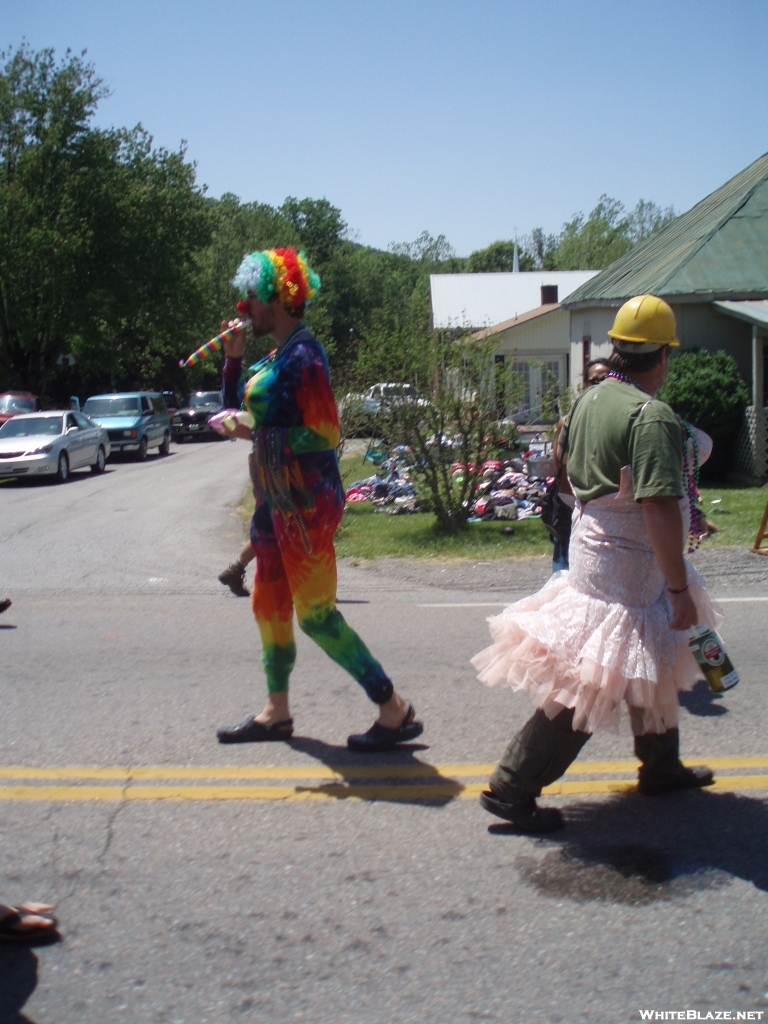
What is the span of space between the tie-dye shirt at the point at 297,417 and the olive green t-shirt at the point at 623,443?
110cm

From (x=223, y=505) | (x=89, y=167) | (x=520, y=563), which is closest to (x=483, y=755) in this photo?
(x=520, y=563)

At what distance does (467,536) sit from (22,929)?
29.7ft

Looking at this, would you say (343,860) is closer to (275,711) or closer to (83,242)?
(275,711)

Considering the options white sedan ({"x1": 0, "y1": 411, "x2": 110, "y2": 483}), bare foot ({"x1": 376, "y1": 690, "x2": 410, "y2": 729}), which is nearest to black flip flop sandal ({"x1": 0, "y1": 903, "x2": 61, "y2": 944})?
bare foot ({"x1": 376, "y1": 690, "x2": 410, "y2": 729})

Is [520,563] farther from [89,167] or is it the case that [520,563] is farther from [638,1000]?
[89,167]

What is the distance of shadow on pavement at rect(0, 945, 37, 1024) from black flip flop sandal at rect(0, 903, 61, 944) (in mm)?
38

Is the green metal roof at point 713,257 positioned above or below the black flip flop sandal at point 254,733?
above

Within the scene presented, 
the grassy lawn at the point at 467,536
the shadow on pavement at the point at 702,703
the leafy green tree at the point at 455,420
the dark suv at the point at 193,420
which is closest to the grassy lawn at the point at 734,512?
the grassy lawn at the point at 467,536

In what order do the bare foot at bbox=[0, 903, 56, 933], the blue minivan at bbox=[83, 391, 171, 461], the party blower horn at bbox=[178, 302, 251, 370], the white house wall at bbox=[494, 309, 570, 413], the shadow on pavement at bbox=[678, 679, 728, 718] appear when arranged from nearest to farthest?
the bare foot at bbox=[0, 903, 56, 933], the party blower horn at bbox=[178, 302, 251, 370], the shadow on pavement at bbox=[678, 679, 728, 718], the blue minivan at bbox=[83, 391, 171, 461], the white house wall at bbox=[494, 309, 570, 413]


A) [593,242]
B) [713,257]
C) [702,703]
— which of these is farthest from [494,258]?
[702,703]

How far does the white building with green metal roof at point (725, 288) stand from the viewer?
17594 millimetres

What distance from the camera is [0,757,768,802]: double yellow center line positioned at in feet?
13.8

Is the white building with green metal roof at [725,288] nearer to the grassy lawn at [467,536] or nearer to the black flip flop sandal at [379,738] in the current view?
the grassy lawn at [467,536]

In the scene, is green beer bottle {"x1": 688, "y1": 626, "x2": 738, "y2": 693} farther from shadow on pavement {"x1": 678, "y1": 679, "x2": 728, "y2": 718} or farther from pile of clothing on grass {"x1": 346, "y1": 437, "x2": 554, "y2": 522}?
pile of clothing on grass {"x1": 346, "y1": 437, "x2": 554, "y2": 522}
